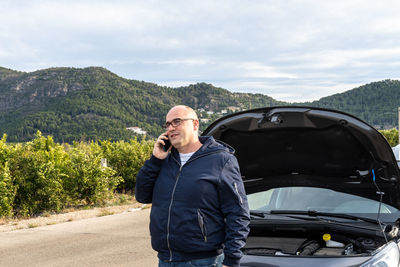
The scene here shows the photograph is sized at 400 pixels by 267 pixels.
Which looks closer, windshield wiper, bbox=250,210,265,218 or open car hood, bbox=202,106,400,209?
open car hood, bbox=202,106,400,209

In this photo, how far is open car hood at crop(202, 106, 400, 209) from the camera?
3719 mm

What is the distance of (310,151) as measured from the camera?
Result: 13.7 feet

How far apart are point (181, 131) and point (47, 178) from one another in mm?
9073

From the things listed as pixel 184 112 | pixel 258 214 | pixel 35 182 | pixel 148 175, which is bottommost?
pixel 35 182

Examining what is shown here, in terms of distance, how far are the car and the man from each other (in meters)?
0.61

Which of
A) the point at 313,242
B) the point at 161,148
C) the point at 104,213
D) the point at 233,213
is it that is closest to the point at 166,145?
the point at 161,148

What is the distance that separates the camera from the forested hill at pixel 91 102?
113 metres

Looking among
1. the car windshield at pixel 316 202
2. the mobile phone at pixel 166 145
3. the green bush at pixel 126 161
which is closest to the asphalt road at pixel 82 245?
the car windshield at pixel 316 202

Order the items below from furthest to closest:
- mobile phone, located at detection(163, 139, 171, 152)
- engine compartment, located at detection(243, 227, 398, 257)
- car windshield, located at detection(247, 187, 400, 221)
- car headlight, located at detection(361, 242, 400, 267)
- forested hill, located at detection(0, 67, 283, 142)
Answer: forested hill, located at detection(0, 67, 283, 142) < car windshield, located at detection(247, 187, 400, 221) < engine compartment, located at detection(243, 227, 398, 257) < mobile phone, located at detection(163, 139, 171, 152) < car headlight, located at detection(361, 242, 400, 267)

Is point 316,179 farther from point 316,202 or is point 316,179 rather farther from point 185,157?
point 185,157

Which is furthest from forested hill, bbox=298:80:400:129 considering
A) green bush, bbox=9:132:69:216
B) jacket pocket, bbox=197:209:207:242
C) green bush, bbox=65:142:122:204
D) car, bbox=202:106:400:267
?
jacket pocket, bbox=197:209:207:242

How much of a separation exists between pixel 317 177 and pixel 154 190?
188cm

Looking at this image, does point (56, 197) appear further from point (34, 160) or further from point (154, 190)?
point (154, 190)

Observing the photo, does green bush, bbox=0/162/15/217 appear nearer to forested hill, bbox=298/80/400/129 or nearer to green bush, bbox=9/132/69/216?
green bush, bbox=9/132/69/216
